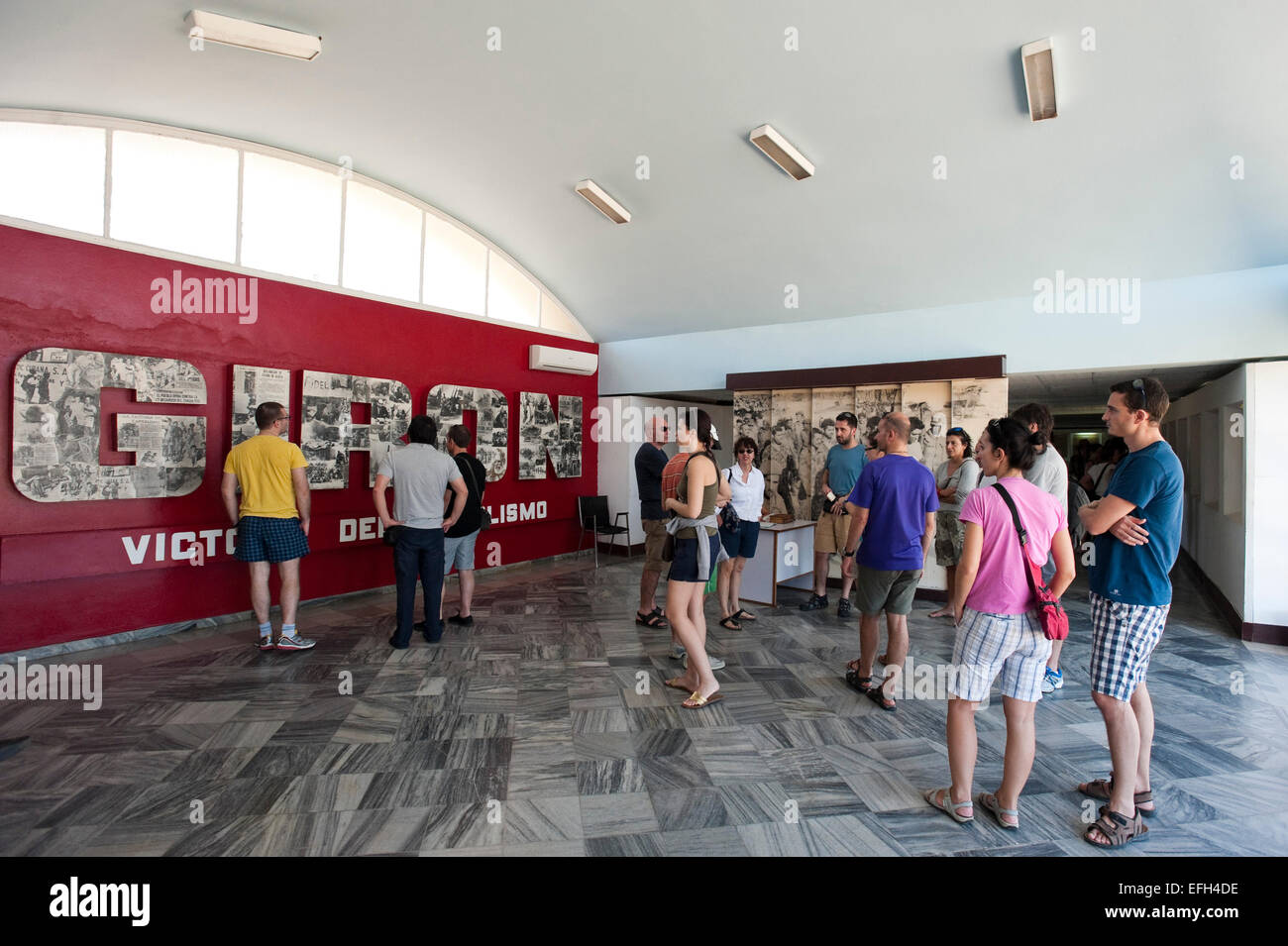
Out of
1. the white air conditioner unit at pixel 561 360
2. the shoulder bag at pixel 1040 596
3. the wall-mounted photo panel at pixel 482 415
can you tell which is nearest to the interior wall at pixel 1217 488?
the shoulder bag at pixel 1040 596

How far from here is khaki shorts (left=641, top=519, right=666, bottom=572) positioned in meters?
5.17

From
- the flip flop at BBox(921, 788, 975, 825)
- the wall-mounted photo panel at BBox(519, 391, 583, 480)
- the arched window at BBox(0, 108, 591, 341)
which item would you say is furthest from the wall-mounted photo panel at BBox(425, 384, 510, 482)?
the flip flop at BBox(921, 788, 975, 825)

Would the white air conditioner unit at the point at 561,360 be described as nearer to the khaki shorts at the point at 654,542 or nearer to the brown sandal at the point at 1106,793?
the khaki shorts at the point at 654,542

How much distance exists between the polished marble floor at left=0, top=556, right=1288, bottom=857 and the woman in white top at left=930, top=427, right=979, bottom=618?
4.75ft

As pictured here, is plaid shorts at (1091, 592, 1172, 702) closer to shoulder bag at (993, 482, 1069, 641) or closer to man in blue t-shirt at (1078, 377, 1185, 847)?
man in blue t-shirt at (1078, 377, 1185, 847)

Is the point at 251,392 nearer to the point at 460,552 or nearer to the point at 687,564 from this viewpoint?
the point at 460,552

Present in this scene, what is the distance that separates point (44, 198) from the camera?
4.60m

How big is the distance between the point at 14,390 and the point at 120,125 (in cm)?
244

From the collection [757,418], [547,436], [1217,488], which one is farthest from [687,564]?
[1217,488]

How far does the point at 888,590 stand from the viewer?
3.80 metres

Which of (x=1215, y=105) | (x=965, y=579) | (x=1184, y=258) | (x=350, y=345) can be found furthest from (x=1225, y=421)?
(x=350, y=345)

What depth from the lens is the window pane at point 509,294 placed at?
8.02 metres
